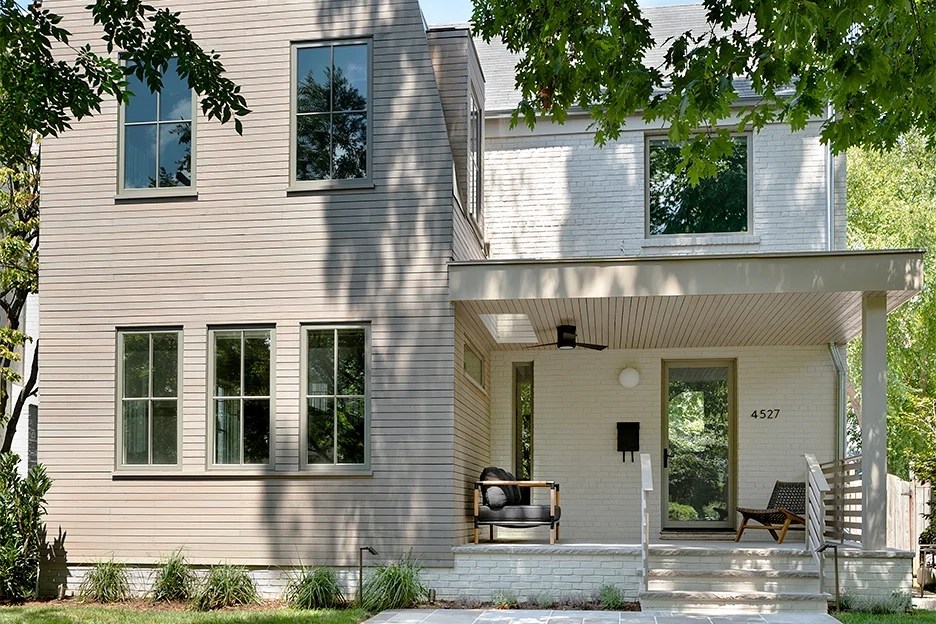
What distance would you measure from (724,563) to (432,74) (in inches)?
218

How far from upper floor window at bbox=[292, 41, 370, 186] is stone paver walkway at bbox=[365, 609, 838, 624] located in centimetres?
426

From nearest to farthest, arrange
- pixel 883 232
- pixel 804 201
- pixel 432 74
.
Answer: pixel 432 74 → pixel 804 201 → pixel 883 232

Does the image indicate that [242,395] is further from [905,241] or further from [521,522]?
[905,241]

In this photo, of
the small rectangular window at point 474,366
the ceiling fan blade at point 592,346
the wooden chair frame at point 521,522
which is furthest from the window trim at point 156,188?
the ceiling fan blade at point 592,346

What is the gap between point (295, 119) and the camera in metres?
11.0

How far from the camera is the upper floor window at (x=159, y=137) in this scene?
11.2m

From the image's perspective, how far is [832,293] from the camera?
33.1 feet

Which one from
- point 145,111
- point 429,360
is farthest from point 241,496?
point 145,111

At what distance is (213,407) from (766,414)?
6615 millimetres

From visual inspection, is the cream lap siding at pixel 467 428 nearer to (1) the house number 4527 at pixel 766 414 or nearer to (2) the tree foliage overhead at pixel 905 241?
(1) the house number 4527 at pixel 766 414

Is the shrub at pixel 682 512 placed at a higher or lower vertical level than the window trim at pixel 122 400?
lower

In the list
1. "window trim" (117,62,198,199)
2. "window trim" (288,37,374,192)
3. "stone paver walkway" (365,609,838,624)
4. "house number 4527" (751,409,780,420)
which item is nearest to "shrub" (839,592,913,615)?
"stone paver walkway" (365,609,838,624)

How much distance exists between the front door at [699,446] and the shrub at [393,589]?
4.41 metres

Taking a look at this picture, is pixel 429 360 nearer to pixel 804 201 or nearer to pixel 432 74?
pixel 432 74
